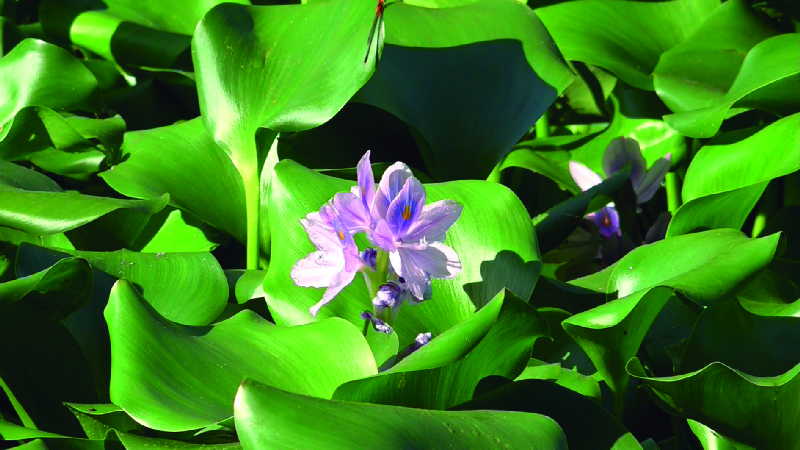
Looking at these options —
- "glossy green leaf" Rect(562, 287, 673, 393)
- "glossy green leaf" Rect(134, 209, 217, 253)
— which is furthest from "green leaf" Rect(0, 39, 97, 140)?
"glossy green leaf" Rect(562, 287, 673, 393)

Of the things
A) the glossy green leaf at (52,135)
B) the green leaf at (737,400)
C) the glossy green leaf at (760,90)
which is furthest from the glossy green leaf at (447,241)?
the glossy green leaf at (52,135)

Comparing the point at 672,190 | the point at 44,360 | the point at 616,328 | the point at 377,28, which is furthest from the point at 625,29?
the point at 44,360

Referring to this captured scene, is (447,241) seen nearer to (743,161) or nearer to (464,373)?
(464,373)

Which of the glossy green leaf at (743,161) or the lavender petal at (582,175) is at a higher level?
the glossy green leaf at (743,161)

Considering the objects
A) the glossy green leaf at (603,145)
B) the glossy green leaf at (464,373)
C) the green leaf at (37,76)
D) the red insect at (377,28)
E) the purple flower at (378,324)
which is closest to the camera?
the glossy green leaf at (464,373)

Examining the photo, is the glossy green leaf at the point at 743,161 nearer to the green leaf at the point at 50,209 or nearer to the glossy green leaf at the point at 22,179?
the green leaf at the point at 50,209

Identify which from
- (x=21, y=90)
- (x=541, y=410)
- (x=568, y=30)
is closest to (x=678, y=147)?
(x=568, y=30)
